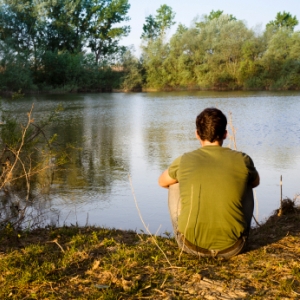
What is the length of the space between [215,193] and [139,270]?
0.67 meters

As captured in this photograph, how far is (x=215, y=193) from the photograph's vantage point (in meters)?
2.78

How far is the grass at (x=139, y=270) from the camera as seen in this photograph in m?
2.49

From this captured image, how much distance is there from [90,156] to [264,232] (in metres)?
6.54

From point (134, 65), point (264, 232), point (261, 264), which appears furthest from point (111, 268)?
point (134, 65)

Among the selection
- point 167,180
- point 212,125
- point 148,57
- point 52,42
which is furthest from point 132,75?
point 212,125

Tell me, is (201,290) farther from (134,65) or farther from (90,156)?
(134,65)

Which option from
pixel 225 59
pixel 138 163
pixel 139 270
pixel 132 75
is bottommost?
pixel 138 163

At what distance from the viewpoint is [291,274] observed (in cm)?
268

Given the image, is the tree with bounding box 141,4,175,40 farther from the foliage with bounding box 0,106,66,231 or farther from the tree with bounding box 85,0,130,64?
the foliage with bounding box 0,106,66,231

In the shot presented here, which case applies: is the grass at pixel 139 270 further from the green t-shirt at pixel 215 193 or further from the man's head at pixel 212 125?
the man's head at pixel 212 125

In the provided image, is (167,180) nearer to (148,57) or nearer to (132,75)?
(132,75)

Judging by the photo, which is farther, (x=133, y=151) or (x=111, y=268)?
(x=133, y=151)

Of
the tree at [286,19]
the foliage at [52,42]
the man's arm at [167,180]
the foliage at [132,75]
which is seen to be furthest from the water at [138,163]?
the tree at [286,19]

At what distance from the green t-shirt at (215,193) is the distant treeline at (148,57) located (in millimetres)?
37471
